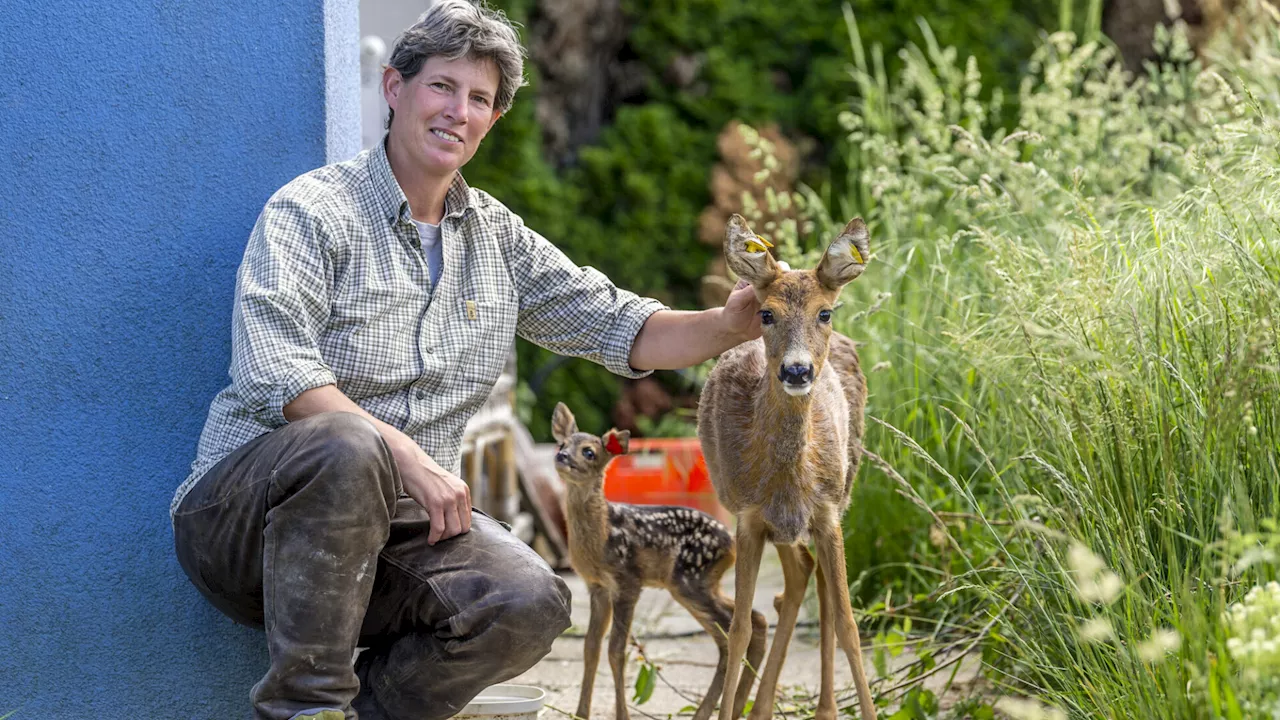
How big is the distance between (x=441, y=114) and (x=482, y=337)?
2.10 ft

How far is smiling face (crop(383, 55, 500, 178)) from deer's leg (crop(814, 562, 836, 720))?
157 centimetres

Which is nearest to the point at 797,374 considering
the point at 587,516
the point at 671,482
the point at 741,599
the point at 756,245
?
the point at 756,245

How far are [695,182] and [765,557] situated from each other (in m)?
4.22

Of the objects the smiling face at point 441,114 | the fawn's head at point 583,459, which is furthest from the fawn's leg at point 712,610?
the smiling face at point 441,114

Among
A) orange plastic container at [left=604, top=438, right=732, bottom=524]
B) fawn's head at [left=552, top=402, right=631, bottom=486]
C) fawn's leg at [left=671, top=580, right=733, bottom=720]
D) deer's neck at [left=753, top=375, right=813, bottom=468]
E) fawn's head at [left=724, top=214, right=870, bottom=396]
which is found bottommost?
orange plastic container at [left=604, top=438, right=732, bottom=524]

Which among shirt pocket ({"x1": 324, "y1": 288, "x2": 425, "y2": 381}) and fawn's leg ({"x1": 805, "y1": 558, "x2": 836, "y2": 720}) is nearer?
shirt pocket ({"x1": 324, "y1": 288, "x2": 425, "y2": 381})

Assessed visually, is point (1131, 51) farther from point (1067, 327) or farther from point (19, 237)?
point (19, 237)

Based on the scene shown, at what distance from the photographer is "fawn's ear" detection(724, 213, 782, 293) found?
11.0 ft

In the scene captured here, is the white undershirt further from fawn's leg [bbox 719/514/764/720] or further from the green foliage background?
the green foliage background

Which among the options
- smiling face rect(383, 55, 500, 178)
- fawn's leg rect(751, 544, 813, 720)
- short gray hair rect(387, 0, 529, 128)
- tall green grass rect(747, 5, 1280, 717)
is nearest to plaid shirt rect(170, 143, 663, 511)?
smiling face rect(383, 55, 500, 178)

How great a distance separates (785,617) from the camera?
150 inches

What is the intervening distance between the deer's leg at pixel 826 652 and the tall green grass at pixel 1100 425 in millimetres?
340

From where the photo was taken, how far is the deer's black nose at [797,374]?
10.3 feet

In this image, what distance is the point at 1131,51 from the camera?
33.8 ft
